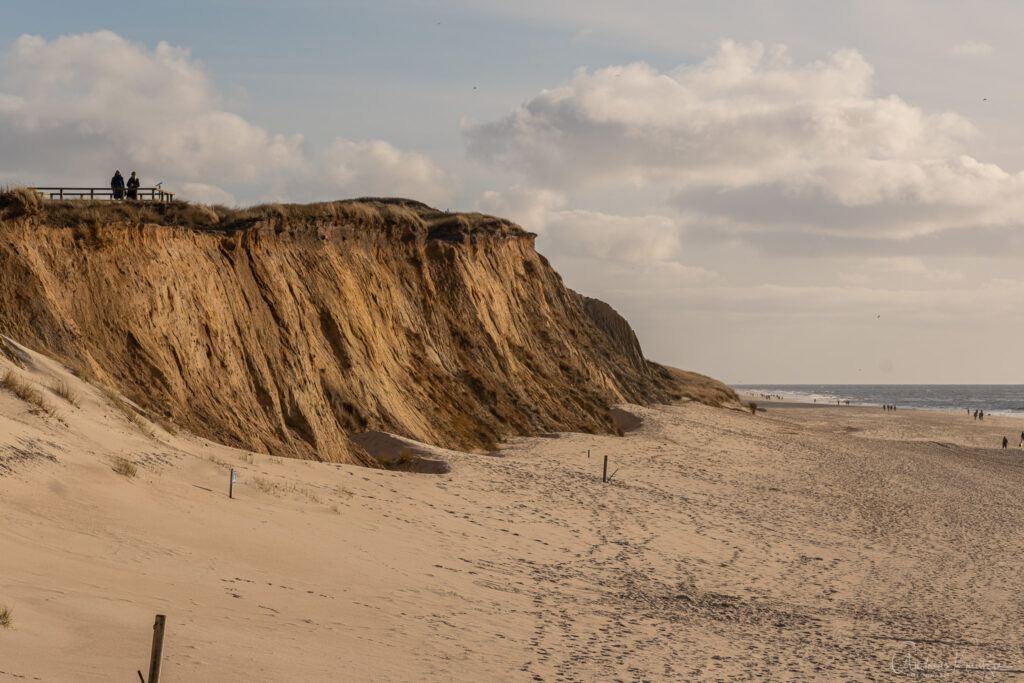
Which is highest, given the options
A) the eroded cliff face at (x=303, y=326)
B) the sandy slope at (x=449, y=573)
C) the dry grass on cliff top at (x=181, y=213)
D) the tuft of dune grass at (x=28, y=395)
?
the dry grass on cliff top at (x=181, y=213)

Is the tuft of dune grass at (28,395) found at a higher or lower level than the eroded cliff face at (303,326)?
lower

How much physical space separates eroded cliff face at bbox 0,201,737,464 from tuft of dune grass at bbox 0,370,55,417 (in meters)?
4.27

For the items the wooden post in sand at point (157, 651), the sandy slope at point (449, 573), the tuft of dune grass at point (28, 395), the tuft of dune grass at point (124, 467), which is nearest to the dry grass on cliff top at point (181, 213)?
the sandy slope at point (449, 573)

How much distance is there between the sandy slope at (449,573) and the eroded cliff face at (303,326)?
8.39ft

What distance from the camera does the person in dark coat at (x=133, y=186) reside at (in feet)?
82.7

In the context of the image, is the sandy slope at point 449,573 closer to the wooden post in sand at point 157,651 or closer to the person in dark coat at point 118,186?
the wooden post in sand at point 157,651

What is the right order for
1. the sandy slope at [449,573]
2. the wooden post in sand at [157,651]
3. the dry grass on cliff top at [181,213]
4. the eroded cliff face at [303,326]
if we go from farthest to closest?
the dry grass on cliff top at [181,213] → the eroded cliff face at [303,326] → the sandy slope at [449,573] → the wooden post in sand at [157,651]

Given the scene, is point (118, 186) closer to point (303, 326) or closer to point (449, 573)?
point (303, 326)

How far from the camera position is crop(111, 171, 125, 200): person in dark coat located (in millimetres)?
24297

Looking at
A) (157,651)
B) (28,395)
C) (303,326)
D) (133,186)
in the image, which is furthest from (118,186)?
(157,651)

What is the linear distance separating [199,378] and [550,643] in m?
12.1

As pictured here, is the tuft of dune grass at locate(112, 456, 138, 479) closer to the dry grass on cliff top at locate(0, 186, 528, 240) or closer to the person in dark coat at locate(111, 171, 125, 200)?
the dry grass on cliff top at locate(0, 186, 528, 240)

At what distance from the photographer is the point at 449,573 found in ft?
45.2

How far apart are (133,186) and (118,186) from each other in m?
0.55
